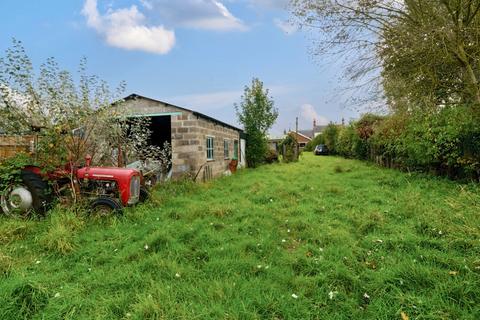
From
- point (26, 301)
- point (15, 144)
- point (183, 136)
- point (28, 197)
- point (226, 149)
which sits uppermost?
point (183, 136)

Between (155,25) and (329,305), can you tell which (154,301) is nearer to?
(329,305)

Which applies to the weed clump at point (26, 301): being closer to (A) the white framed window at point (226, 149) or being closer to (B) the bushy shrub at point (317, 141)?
(A) the white framed window at point (226, 149)

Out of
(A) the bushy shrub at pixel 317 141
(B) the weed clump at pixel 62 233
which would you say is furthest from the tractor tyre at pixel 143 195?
(A) the bushy shrub at pixel 317 141

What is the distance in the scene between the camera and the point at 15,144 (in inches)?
257

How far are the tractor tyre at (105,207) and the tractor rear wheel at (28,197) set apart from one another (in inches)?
40.4

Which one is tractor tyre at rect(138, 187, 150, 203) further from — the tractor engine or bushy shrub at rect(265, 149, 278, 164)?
bushy shrub at rect(265, 149, 278, 164)

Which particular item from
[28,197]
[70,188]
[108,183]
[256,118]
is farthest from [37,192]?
[256,118]

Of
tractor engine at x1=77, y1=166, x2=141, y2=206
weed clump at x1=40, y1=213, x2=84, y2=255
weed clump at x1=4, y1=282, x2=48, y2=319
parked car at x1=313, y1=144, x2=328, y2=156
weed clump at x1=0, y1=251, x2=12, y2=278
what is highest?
parked car at x1=313, y1=144, x2=328, y2=156

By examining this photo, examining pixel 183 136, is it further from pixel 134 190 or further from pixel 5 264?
pixel 5 264

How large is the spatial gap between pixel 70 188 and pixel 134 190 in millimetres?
1191

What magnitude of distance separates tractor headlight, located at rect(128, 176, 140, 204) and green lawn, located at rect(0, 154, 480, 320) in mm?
252

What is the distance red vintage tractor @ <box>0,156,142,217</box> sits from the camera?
18.7ft

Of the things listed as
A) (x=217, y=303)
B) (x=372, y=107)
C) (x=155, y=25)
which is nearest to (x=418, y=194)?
(x=372, y=107)

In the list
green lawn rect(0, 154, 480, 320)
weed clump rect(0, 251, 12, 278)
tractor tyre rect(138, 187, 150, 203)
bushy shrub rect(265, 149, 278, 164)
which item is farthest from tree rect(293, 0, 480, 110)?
bushy shrub rect(265, 149, 278, 164)
